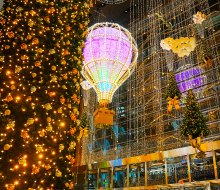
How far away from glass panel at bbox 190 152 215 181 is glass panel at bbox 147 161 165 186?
3.94ft

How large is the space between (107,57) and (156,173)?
4.90 meters

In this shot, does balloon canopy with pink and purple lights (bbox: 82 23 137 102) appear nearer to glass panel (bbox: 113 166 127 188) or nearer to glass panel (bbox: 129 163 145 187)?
glass panel (bbox: 129 163 145 187)

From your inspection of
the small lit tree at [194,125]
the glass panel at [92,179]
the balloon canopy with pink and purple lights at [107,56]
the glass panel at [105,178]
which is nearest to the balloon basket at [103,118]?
the balloon canopy with pink and purple lights at [107,56]

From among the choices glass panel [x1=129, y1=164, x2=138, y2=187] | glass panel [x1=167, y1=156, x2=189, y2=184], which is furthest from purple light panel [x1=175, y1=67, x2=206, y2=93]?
glass panel [x1=129, y1=164, x2=138, y2=187]

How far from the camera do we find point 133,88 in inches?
545

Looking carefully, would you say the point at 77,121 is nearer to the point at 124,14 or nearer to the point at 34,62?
the point at 34,62

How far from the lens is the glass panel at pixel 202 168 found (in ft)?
28.6

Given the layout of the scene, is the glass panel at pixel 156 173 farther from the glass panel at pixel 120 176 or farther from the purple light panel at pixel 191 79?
the purple light panel at pixel 191 79

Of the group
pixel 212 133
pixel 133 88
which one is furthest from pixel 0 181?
pixel 133 88

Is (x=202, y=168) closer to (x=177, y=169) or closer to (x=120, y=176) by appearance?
(x=177, y=169)

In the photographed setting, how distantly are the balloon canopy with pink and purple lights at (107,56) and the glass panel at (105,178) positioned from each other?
5199 mm

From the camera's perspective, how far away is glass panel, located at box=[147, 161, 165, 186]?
9984 mm

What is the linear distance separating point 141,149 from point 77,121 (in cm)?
862

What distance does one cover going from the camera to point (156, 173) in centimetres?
1014
